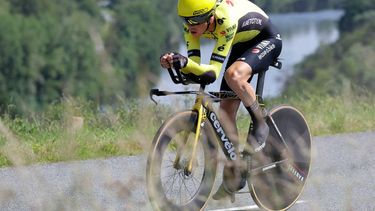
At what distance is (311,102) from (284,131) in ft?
21.1

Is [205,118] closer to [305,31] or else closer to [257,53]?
[257,53]

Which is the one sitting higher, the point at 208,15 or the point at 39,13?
the point at 208,15

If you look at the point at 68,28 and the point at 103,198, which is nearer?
the point at 103,198

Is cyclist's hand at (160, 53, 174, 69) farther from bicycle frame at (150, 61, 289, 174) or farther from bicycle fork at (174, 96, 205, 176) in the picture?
bicycle fork at (174, 96, 205, 176)

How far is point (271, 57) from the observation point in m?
7.57

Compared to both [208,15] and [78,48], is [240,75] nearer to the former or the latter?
[208,15]

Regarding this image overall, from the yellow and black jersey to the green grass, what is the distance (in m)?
1.47

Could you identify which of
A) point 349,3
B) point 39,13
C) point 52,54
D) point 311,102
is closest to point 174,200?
point 311,102

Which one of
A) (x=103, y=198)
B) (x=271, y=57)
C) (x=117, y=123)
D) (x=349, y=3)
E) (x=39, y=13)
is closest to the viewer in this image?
(x=271, y=57)

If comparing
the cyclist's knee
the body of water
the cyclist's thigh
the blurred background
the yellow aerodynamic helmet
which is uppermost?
the yellow aerodynamic helmet

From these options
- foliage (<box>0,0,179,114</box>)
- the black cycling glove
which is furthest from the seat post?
foliage (<box>0,0,179,114</box>)

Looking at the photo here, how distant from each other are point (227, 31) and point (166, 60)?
0.61 m

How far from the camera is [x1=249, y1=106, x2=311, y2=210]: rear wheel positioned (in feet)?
25.1

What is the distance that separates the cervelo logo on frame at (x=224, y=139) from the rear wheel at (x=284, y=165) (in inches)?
16.8
